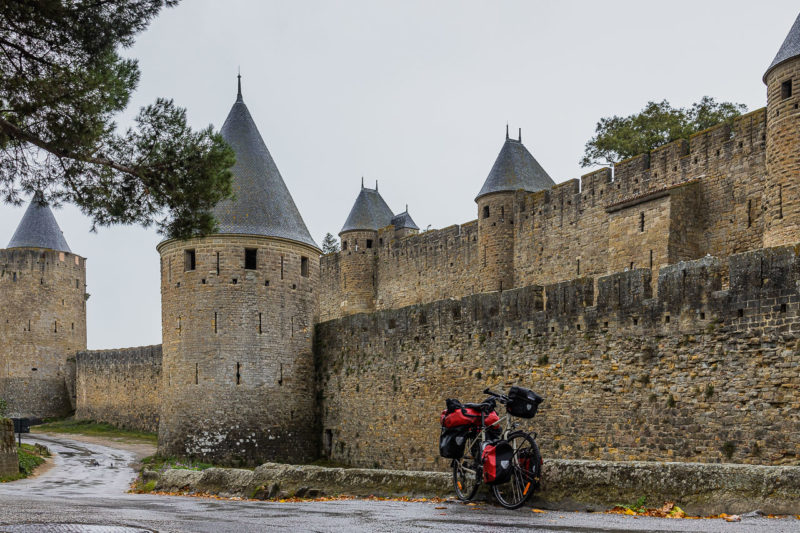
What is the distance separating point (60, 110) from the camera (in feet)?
40.7

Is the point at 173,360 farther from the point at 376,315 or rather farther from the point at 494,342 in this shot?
the point at 494,342

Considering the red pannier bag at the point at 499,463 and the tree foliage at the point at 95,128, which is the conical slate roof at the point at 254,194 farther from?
the red pannier bag at the point at 499,463

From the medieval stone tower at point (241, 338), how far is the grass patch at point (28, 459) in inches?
140

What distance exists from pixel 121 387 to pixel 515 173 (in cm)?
2150

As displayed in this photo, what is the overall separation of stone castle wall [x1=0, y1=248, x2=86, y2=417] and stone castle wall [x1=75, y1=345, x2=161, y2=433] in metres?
2.89

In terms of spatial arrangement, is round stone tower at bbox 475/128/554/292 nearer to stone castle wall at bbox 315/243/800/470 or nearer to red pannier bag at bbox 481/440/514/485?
stone castle wall at bbox 315/243/800/470

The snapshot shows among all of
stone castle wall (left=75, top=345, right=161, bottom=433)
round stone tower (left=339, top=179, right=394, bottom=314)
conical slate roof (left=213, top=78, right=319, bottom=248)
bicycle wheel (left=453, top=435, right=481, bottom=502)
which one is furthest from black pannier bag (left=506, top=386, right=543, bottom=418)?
round stone tower (left=339, top=179, right=394, bottom=314)

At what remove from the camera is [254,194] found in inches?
1021

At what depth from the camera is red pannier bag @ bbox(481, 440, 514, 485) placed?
8.10m

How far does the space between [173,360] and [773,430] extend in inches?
682

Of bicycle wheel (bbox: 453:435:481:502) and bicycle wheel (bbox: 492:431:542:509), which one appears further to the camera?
bicycle wheel (bbox: 453:435:481:502)

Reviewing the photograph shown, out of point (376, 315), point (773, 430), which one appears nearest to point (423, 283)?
point (376, 315)

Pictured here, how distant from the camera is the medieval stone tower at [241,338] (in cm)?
2434

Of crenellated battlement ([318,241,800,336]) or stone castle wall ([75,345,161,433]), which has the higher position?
crenellated battlement ([318,241,800,336])
